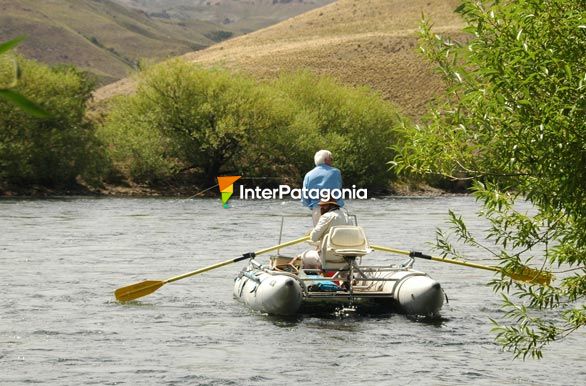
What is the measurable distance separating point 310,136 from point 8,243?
122 feet

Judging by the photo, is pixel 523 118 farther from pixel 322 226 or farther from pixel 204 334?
pixel 204 334

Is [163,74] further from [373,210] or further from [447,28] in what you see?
[447,28]

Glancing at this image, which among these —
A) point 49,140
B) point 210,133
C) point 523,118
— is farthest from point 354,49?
point 523,118

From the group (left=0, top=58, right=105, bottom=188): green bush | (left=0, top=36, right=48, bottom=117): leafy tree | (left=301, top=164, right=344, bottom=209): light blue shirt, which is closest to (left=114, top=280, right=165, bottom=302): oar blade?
(left=301, top=164, right=344, bottom=209): light blue shirt

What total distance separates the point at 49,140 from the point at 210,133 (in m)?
10.5

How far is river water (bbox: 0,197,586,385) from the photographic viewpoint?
45.4ft

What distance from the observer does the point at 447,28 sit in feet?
519

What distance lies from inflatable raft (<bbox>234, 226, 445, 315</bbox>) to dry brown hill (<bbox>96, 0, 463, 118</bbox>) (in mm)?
102370

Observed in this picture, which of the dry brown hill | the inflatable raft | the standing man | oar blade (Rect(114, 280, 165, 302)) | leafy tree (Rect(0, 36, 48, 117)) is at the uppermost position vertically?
the dry brown hill

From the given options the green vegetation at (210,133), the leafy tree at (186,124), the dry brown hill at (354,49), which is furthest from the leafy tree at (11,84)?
the dry brown hill at (354,49)

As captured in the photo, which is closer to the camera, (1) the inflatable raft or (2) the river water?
(2) the river water

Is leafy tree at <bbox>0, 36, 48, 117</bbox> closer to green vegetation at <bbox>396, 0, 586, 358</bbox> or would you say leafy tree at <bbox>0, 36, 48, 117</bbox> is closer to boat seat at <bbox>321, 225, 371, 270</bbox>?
green vegetation at <bbox>396, 0, 586, 358</bbox>

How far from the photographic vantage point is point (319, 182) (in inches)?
697

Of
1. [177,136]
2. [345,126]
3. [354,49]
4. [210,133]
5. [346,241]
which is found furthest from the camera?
[354,49]
